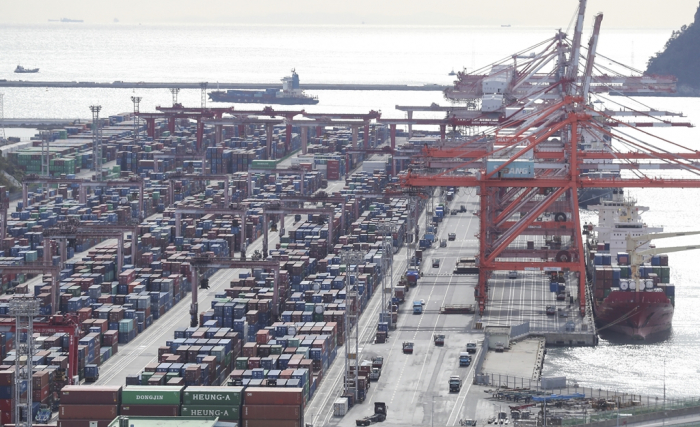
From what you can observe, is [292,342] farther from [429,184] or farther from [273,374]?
[429,184]

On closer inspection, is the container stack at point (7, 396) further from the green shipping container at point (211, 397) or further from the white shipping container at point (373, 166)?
the white shipping container at point (373, 166)

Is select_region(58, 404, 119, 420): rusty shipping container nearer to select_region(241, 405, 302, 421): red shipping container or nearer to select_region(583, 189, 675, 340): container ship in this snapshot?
select_region(241, 405, 302, 421): red shipping container

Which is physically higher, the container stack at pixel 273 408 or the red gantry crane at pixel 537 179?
the red gantry crane at pixel 537 179

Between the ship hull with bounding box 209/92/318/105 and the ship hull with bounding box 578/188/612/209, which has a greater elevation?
the ship hull with bounding box 209/92/318/105

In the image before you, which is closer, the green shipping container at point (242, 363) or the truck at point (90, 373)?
the green shipping container at point (242, 363)

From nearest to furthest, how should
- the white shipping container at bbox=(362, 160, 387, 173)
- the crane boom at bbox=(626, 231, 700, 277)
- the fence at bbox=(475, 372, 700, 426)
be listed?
the fence at bbox=(475, 372, 700, 426), the crane boom at bbox=(626, 231, 700, 277), the white shipping container at bbox=(362, 160, 387, 173)

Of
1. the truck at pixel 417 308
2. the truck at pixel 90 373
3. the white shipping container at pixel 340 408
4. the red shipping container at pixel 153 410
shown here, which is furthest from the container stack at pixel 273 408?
the truck at pixel 417 308

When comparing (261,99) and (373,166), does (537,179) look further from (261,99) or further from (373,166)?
(261,99)

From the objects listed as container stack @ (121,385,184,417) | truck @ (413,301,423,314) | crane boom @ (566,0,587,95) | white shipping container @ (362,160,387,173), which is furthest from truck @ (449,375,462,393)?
white shipping container @ (362,160,387,173)
